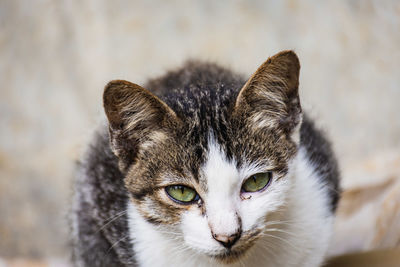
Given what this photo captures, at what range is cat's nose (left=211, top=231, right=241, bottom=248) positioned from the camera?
204 centimetres

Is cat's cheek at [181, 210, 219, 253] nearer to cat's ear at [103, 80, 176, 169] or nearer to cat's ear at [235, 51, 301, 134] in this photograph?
cat's ear at [103, 80, 176, 169]

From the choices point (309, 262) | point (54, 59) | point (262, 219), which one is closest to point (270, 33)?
point (54, 59)

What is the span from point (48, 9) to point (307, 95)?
2.66m

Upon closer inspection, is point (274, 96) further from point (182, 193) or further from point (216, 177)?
point (182, 193)

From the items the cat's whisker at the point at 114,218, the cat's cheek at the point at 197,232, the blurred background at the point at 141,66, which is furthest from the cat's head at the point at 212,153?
the blurred background at the point at 141,66

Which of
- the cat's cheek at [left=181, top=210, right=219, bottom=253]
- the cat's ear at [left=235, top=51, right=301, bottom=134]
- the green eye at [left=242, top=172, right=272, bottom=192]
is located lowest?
Result: the cat's cheek at [left=181, top=210, right=219, bottom=253]

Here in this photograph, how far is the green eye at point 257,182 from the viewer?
2.23 meters

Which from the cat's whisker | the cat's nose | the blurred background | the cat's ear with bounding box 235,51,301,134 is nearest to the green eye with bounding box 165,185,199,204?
the cat's nose

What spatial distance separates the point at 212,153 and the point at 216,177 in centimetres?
12

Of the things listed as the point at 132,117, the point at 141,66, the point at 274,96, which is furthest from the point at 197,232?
the point at 141,66

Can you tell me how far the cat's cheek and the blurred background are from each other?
79.9 inches

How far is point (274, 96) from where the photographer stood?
2.30 metres

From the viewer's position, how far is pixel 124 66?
5348 millimetres

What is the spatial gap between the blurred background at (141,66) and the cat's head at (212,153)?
177cm
